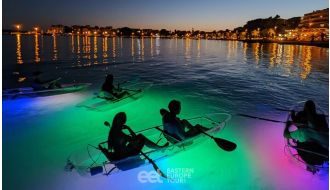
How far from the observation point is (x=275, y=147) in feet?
35.6

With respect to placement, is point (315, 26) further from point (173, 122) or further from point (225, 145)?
point (173, 122)

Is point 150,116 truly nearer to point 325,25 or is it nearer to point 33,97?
point 33,97

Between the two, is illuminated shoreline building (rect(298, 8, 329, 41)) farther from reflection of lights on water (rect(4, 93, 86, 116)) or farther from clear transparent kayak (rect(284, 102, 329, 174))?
clear transparent kayak (rect(284, 102, 329, 174))

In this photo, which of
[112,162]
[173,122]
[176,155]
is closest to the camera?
[112,162]

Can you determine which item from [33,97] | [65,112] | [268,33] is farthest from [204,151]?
[268,33]

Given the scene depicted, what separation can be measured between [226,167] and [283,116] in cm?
796

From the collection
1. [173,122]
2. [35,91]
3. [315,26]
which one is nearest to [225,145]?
[173,122]

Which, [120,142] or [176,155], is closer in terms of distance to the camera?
[120,142]
